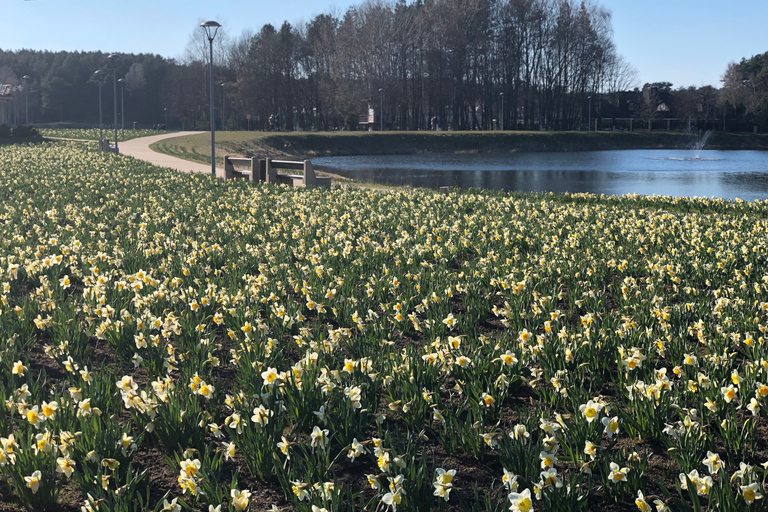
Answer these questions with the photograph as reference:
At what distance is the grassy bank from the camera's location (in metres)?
51.0

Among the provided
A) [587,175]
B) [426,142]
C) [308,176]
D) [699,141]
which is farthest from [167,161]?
[699,141]

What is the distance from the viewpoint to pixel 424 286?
648cm

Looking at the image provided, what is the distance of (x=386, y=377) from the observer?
4.14 m

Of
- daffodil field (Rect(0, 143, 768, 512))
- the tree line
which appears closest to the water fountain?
the tree line

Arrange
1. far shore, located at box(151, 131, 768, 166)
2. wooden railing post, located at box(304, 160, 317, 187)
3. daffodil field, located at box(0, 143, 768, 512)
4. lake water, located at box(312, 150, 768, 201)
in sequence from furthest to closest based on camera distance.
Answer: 1. far shore, located at box(151, 131, 768, 166)
2. lake water, located at box(312, 150, 768, 201)
3. wooden railing post, located at box(304, 160, 317, 187)
4. daffodil field, located at box(0, 143, 768, 512)

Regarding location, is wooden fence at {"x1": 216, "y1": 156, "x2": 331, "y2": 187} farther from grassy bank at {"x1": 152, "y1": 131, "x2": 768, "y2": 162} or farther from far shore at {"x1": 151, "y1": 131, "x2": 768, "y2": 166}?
grassy bank at {"x1": 152, "y1": 131, "x2": 768, "y2": 162}

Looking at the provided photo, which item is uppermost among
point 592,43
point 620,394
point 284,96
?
point 592,43

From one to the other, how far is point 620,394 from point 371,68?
231 feet

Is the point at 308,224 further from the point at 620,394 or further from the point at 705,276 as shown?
the point at 620,394

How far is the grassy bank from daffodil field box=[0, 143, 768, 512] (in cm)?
3601

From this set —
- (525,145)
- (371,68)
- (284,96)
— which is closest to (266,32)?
(284,96)

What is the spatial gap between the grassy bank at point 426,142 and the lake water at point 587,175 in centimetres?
953

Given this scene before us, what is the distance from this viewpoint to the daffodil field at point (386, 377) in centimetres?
320

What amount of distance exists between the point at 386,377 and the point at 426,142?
59.9m
